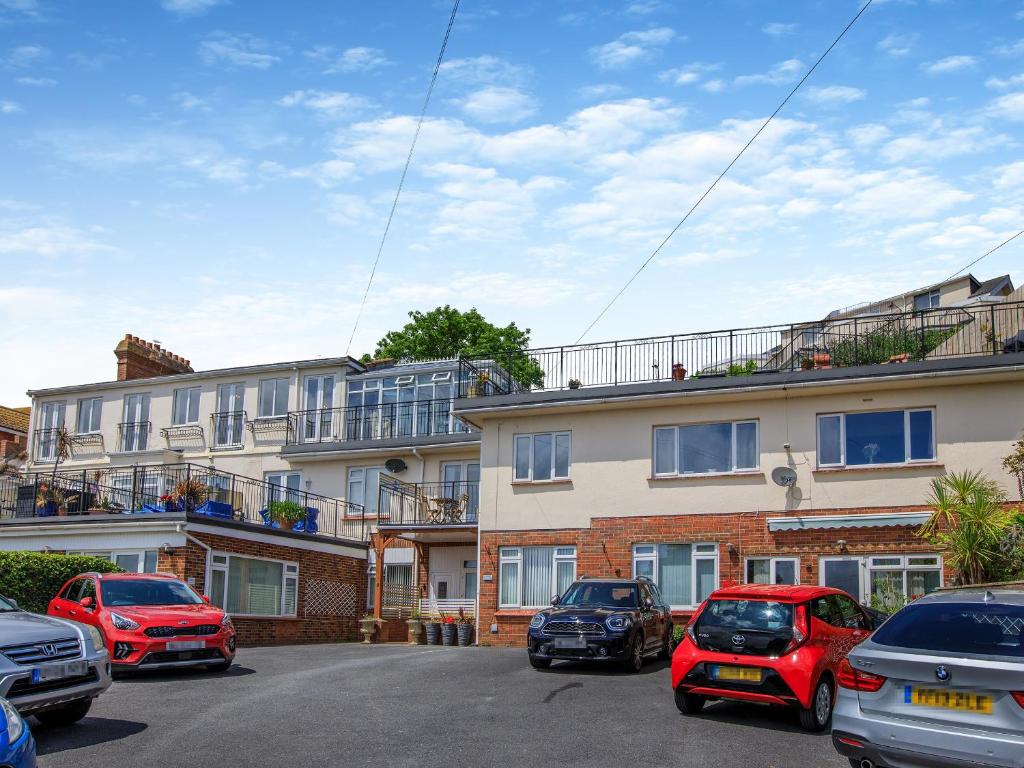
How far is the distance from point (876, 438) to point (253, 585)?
1432cm

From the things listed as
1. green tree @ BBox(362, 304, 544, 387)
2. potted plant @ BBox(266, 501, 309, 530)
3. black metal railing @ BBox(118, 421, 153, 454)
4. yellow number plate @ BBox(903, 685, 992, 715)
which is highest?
green tree @ BBox(362, 304, 544, 387)

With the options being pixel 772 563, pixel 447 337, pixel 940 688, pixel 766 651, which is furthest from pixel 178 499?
pixel 447 337

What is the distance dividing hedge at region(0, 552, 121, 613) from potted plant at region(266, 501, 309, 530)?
6.73 m

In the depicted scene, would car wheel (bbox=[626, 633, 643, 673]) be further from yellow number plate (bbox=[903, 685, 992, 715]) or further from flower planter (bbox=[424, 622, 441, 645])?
flower planter (bbox=[424, 622, 441, 645])

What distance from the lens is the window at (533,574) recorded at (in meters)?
22.9

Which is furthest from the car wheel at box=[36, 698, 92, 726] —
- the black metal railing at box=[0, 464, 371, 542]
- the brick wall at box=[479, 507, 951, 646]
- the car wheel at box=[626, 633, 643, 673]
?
the brick wall at box=[479, 507, 951, 646]

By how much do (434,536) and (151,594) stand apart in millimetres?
11625

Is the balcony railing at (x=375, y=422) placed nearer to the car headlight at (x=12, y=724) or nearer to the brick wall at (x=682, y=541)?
the brick wall at (x=682, y=541)

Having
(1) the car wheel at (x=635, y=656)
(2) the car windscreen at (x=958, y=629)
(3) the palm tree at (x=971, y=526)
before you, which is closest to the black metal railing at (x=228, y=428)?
(1) the car wheel at (x=635, y=656)

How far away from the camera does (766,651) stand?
10836mm

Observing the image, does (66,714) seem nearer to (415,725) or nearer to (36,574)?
(415,725)

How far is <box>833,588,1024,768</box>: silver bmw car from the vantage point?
6734mm

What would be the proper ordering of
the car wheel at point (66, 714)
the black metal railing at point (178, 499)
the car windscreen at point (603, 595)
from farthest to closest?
the black metal railing at point (178, 499), the car windscreen at point (603, 595), the car wheel at point (66, 714)

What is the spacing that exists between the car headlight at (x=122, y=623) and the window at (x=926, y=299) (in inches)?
1576
